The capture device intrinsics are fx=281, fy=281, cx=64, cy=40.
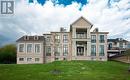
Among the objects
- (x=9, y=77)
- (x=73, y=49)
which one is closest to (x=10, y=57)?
(x=73, y=49)

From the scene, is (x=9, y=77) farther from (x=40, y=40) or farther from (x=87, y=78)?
(x=40, y=40)

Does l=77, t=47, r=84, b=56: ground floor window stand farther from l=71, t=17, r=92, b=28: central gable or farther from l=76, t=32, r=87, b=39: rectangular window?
l=71, t=17, r=92, b=28: central gable

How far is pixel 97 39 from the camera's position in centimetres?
6525

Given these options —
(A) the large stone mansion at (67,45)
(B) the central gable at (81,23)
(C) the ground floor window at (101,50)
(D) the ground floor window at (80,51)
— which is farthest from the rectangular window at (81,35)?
(C) the ground floor window at (101,50)

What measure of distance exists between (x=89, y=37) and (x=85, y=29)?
2.11 meters

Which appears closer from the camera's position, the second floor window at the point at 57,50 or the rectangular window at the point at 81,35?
the rectangular window at the point at 81,35

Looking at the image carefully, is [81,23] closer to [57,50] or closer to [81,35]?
[81,35]

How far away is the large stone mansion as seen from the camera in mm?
63906

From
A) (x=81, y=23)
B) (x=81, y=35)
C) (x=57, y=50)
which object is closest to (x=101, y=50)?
(x=81, y=35)

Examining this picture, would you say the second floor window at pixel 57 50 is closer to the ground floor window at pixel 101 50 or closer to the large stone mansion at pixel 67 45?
the large stone mansion at pixel 67 45

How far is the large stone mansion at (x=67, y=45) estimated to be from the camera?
63.9m

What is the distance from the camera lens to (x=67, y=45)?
66125mm

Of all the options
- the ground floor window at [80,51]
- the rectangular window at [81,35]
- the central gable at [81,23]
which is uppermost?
the central gable at [81,23]

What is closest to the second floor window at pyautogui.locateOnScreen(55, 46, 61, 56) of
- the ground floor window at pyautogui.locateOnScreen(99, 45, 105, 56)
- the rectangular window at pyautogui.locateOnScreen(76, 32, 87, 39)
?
the rectangular window at pyautogui.locateOnScreen(76, 32, 87, 39)
